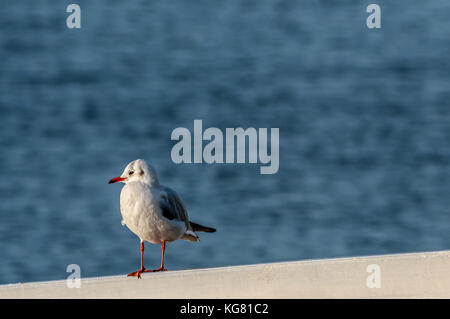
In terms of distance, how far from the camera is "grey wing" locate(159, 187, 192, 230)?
518 cm

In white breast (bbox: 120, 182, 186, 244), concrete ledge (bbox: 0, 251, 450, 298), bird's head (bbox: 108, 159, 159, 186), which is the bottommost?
concrete ledge (bbox: 0, 251, 450, 298)

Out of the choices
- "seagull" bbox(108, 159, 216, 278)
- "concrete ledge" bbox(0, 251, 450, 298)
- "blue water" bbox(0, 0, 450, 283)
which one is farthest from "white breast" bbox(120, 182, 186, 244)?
"blue water" bbox(0, 0, 450, 283)

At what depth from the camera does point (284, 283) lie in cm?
476

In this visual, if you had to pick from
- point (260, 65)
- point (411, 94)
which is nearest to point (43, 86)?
point (260, 65)

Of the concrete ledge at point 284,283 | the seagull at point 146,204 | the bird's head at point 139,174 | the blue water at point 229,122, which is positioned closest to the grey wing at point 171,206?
the seagull at point 146,204

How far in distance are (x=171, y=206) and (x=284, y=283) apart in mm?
796

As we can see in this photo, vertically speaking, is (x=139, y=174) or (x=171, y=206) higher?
(x=139, y=174)

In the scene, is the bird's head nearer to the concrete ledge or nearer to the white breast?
the white breast

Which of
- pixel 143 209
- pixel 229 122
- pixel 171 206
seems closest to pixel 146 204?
pixel 143 209

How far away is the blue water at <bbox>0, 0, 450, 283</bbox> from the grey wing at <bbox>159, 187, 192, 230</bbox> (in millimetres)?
8983

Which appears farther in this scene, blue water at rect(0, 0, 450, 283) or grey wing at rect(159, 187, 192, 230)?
blue water at rect(0, 0, 450, 283)

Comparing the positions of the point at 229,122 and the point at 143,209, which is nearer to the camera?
the point at 143,209

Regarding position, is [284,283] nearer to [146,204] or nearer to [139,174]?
[146,204]

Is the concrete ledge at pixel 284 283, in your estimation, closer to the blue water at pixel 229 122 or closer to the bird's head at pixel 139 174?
the bird's head at pixel 139 174
